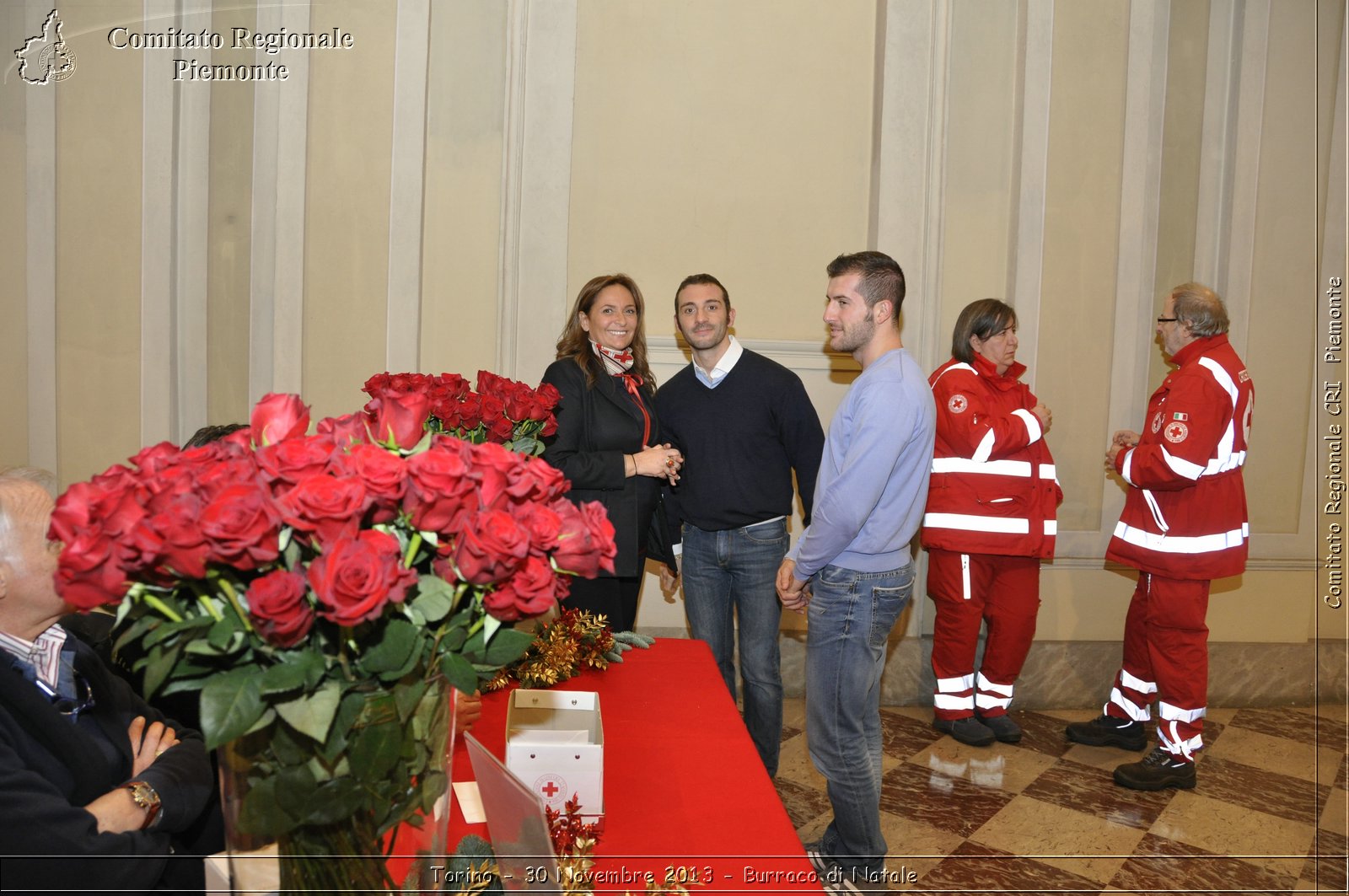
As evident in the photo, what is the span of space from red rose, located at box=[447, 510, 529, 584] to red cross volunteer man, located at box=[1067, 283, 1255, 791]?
3.44m

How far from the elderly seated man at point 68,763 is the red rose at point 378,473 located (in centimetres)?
84

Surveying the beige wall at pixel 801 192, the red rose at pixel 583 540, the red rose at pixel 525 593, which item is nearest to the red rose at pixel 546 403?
the red rose at pixel 583 540

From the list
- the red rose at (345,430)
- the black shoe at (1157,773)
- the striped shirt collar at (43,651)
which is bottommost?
the black shoe at (1157,773)

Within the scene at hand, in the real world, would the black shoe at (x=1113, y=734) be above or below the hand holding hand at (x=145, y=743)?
below

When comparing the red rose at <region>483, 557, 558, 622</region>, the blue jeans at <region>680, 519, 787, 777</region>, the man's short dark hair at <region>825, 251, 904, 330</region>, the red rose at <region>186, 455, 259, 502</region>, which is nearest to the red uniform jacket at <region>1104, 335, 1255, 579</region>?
the blue jeans at <region>680, 519, 787, 777</region>

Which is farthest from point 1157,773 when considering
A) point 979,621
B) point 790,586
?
point 790,586

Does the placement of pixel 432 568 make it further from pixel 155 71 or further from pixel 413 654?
pixel 155 71

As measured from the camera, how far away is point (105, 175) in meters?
3.70

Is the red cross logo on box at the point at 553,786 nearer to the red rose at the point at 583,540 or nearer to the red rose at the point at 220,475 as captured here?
the red rose at the point at 583,540

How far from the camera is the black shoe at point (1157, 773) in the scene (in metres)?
3.67

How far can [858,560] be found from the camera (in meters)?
2.69

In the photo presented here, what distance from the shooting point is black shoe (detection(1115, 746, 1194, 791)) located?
367cm

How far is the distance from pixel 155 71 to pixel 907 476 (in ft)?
10.7

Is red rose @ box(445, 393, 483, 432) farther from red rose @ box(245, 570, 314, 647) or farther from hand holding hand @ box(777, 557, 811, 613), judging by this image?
red rose @ box(245, 570, 314, 647)
